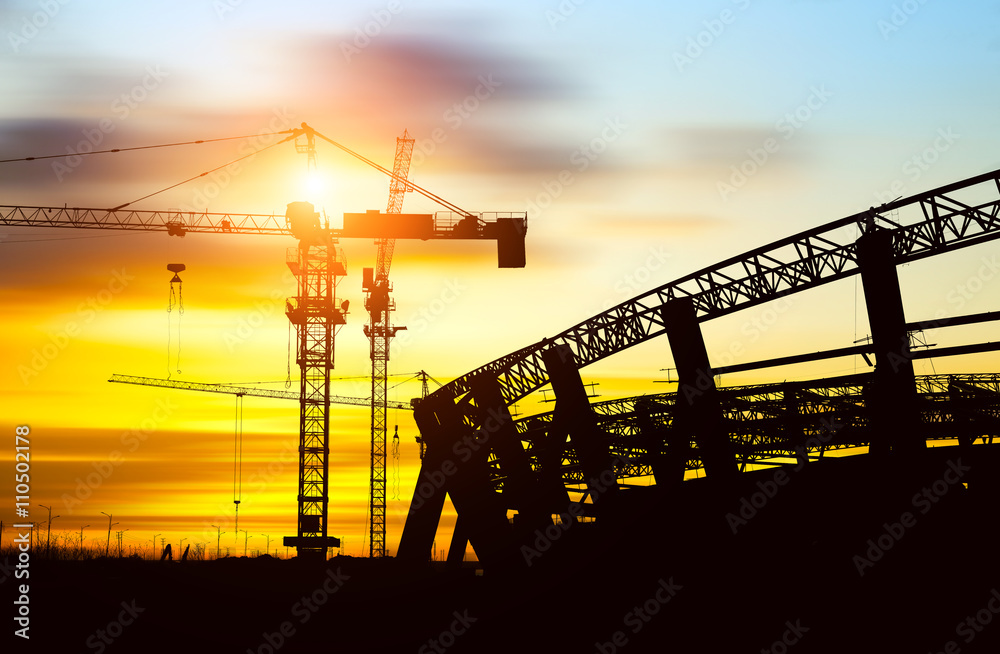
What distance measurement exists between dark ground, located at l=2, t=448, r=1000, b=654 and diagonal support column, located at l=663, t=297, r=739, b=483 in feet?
3.08

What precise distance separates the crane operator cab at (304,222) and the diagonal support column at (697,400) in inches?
2357

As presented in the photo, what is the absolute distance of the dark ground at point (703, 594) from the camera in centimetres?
2391

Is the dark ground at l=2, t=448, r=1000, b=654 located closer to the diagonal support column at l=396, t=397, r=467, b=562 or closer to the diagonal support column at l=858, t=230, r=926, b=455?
the diagonal support column at l=858, t=230, r=926, b=455

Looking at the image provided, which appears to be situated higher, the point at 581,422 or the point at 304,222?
the point at 304,222

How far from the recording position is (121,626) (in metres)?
33.0

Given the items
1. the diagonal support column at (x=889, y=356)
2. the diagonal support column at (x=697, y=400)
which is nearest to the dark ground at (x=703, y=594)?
the diagonal support column at (x=889, y=356)

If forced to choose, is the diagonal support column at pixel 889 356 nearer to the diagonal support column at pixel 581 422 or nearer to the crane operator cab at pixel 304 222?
the diagonal support column at pixel 581 422

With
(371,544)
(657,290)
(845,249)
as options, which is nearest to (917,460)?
(845,249)

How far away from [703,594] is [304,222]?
209ft

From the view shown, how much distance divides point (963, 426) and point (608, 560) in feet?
36.8

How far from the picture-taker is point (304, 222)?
84.6 m

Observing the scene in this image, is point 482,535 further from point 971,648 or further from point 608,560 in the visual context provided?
point 971,648

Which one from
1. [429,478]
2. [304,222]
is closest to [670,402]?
[429,478]

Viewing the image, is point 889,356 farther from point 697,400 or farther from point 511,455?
point 511,455
